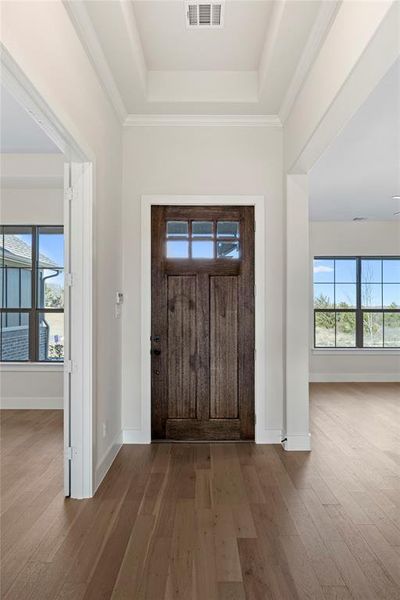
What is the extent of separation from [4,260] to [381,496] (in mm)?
4946

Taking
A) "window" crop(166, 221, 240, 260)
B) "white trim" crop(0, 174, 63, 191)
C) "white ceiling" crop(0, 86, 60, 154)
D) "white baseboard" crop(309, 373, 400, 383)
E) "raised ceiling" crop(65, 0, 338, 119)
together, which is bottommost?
"white baseboard" crop(309, 373, 400, 383)

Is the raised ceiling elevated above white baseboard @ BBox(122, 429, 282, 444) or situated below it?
above

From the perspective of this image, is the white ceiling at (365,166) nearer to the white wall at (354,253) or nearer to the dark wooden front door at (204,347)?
the white wall at (354,253)

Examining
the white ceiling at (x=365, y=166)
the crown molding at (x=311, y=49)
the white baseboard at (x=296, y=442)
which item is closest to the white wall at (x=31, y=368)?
the white baseboard at (x=296, y=442)

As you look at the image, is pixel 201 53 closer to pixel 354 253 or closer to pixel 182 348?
pixel 182 348

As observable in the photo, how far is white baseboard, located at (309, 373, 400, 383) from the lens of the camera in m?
7.81

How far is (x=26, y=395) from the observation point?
18.3 feet

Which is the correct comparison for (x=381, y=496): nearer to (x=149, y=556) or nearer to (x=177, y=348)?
(x=149, y=556)

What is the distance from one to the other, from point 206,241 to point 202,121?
3.64 ft

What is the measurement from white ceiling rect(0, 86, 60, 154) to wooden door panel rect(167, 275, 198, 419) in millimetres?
1995

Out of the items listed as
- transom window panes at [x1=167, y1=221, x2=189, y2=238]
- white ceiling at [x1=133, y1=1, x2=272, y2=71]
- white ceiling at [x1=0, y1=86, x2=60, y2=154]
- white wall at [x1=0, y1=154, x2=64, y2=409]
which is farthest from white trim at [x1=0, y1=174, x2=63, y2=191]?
white ceiling at [x1=133, y1=1, x2=272, y2=71]

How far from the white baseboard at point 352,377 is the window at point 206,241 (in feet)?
14.3

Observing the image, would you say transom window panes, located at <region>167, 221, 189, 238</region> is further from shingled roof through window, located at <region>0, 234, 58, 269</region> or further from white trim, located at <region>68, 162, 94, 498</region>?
shingled roof through window, located at <region>0, 234, 58, 269</region>

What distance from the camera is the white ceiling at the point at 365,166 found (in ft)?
11.8
